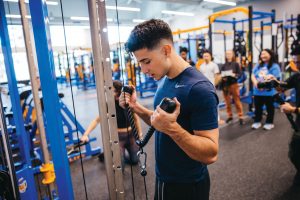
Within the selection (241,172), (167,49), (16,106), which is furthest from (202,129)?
(241,172)

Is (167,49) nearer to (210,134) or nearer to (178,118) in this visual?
(178,118)

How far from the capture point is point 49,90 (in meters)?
1.24

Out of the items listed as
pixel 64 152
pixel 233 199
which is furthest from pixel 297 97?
pixel 64 152

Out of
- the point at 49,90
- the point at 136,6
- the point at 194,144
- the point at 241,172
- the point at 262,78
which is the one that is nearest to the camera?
the point at 194,144

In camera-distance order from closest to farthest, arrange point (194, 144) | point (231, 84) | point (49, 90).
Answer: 1. point (194, 144)
2. point (49, 90)
3. point (231, 84)

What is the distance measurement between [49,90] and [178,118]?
2.28ft

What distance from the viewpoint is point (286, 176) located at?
2.66 m

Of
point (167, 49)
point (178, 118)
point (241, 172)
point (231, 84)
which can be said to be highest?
point (167, 49)

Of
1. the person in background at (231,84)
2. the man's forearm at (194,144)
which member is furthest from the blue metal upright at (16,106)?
the person in background at (231,84)

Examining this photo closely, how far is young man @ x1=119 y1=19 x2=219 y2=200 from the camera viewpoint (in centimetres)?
90

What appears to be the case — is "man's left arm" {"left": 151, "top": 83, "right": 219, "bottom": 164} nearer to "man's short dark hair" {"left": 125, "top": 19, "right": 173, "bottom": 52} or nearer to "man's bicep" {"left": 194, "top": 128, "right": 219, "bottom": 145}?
"man's bicep" {"left": 194, "top": 128, "right": 219, "bottom": 145}

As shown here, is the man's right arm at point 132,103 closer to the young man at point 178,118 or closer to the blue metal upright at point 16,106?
the young man at point 178,118

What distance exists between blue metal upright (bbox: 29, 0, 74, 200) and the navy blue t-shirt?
535 mm

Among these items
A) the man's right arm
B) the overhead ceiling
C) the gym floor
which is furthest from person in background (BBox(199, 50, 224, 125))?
the overhead ceiling
